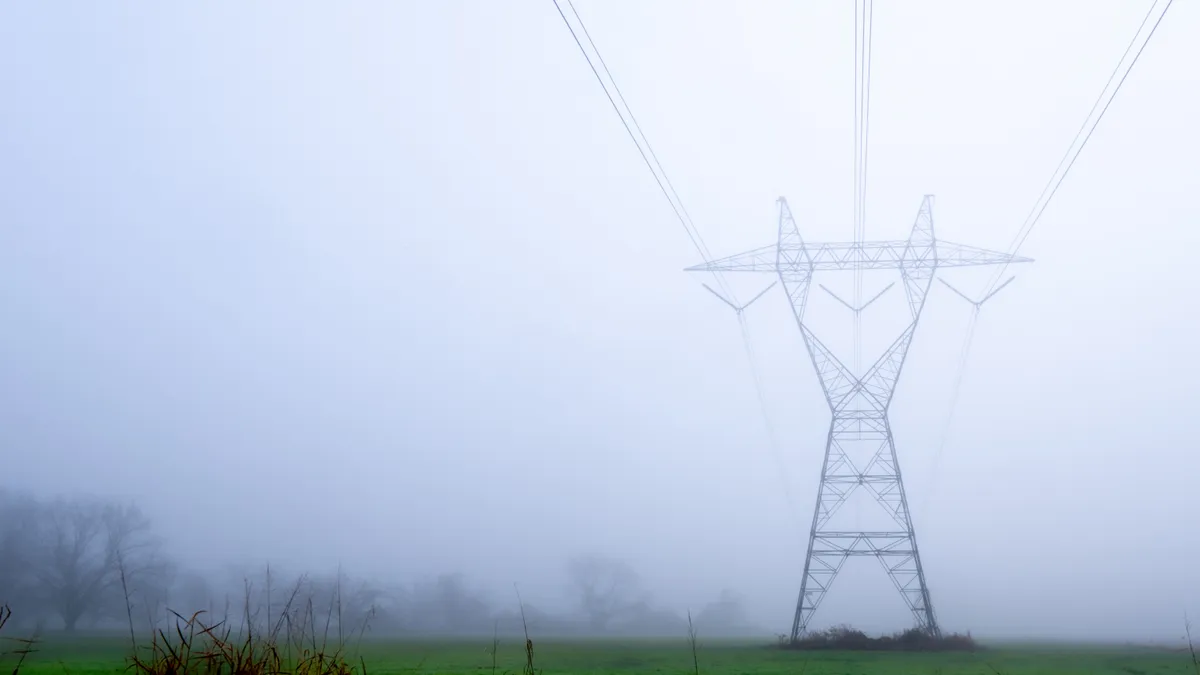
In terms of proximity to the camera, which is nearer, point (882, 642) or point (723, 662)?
point (723, 662)

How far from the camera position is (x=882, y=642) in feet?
96.4

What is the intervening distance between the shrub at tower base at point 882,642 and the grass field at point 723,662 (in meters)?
1.08

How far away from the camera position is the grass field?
18.7 meters

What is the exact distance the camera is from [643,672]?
766 inches

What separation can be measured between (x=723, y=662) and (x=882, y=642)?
831 cm

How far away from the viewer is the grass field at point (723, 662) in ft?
61.4

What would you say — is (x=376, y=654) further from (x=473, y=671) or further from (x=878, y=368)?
(x=878, y=368)

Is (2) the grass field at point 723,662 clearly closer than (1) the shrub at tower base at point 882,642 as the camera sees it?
Yes

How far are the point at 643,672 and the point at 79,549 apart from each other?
148ft

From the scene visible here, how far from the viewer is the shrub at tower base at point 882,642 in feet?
94.6

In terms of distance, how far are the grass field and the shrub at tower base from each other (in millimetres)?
1076

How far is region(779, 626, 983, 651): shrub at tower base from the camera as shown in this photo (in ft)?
94.6

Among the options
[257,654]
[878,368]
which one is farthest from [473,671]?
[878,368]

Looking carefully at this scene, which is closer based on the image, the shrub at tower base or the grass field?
the grass field
